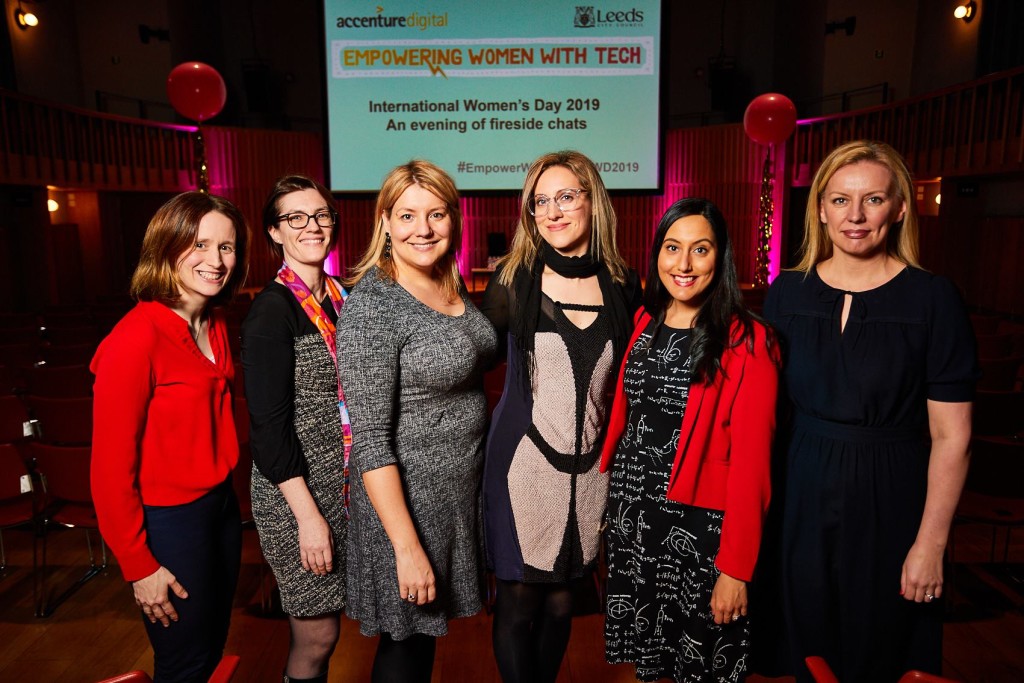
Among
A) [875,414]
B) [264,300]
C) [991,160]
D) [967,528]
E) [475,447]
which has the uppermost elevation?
[991,160]

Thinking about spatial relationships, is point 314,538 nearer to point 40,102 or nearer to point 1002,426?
point 1002,426

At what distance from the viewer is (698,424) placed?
1.69 m

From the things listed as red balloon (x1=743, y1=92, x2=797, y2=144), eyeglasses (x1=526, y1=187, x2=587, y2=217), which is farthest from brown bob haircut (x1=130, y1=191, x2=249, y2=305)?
red balloon (x1=743, y1=92, x2=797, y2=144)

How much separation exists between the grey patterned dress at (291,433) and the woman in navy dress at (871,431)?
1.20 m

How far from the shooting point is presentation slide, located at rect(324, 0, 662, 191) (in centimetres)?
973

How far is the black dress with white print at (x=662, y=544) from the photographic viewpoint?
5.79 ft

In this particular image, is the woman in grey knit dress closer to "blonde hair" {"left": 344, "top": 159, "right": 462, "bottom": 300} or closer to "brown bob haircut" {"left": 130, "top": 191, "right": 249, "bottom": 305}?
"blonde hair" {"left": 344, "top": 159, "right": 462, "bottom": 300}

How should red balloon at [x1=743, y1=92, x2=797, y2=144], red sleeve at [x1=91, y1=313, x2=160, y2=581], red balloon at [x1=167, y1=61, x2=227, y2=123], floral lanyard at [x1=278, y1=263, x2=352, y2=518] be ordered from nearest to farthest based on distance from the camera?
1. red sleeve at [x1=91, y1=313, x2=160, y2=581]
2. floral lanyard at [x1=278, y1=263, x2=352, y2=518]
3. red balloon at [x1=167, y1=61, x2=227, y2=123]
4. red balloon at [x1=743, y1=92, x2=797, y2=144]

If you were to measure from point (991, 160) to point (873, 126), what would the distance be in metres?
2.59

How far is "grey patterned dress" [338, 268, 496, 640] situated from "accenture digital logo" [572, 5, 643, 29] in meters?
9.11

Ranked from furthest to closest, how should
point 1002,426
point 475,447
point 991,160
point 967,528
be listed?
point 991,160 → point 967,528 → point 1002,426 → point 475,447

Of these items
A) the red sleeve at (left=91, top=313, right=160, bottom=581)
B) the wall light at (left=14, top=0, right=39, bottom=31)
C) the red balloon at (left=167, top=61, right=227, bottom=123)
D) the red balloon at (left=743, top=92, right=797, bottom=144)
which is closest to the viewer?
the red sleeve at (left=91, top=313, right=160, bottom=581)

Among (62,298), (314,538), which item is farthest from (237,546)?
(62,298)

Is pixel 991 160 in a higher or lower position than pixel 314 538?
higher
